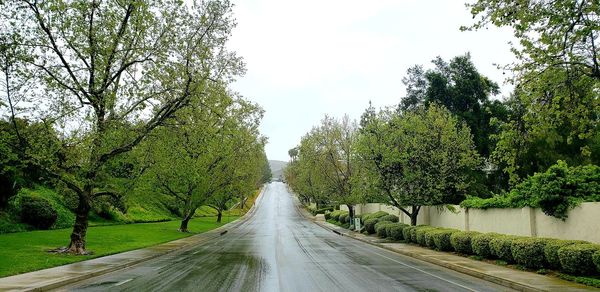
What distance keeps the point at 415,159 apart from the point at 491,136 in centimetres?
1702

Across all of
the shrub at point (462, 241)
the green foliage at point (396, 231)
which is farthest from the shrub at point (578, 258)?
the green foliage at point (396, 231)

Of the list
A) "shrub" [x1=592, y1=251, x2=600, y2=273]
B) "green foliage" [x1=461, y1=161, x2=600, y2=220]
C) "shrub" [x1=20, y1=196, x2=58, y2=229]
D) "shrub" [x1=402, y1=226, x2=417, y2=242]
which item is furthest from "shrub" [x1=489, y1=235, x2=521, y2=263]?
"shrub" [x1=20, y1=196, x2=58, y2=229]

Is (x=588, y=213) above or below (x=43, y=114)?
below

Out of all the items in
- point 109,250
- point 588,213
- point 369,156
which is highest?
point 369,156

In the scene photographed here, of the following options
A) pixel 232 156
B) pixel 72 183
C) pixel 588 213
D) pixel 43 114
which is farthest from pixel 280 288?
pixel 232 156

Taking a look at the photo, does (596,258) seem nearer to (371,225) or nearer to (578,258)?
(578,258)

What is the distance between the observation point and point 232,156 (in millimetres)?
46094

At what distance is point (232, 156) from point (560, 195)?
33500mm

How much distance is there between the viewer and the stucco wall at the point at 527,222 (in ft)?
49.9

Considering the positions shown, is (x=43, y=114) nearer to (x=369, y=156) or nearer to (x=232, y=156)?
(x=369, y=156)

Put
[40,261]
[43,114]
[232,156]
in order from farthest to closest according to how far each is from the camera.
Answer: [232,156]
[43,114]
[40,261]

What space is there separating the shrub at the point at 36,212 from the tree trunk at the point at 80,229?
11465mm

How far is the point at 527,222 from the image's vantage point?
1878 centimetres

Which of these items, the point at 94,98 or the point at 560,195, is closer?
the point at 560,195
